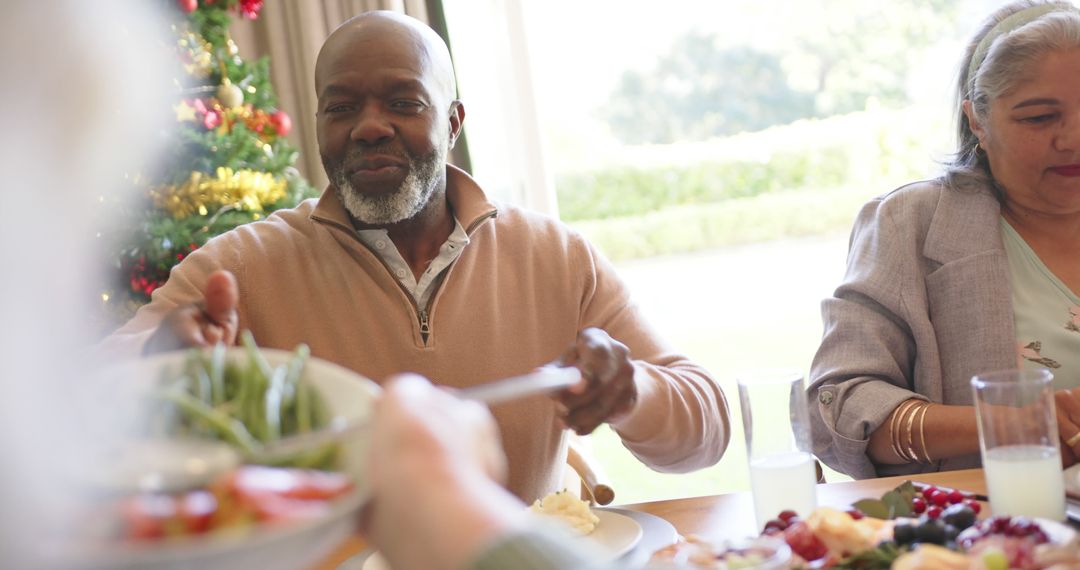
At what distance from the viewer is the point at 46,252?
863mm

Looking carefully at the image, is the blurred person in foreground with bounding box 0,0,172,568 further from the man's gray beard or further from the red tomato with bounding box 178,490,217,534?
the man's gray beard

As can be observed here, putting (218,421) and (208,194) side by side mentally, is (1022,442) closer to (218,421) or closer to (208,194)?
(218,421)

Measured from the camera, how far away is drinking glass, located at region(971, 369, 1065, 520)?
1236 mm

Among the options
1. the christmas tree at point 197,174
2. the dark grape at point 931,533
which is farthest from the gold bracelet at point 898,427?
the christmas tree at point 197,174

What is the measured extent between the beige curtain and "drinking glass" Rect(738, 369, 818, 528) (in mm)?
2498

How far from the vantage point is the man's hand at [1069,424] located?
150 cm

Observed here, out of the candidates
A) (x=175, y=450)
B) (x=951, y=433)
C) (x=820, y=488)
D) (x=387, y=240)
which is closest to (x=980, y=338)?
(x=951, y=433)

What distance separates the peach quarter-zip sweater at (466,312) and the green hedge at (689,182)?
491 centimetres

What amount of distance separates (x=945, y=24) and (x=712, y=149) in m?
1.55

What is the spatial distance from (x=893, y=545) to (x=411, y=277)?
1091 mm

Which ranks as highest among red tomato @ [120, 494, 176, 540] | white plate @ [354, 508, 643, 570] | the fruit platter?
red tomato @ [120, 494, 176, 540]

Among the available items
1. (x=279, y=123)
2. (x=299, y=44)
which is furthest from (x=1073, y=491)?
(x=299, y=44)

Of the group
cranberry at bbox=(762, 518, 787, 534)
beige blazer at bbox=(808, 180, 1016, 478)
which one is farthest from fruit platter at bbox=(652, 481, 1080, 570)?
beige blazer at bbox=(808, 180, 1016, 478)

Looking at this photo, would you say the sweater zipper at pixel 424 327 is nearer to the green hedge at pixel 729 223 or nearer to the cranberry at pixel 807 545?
the cranberry at pixel 807 545
